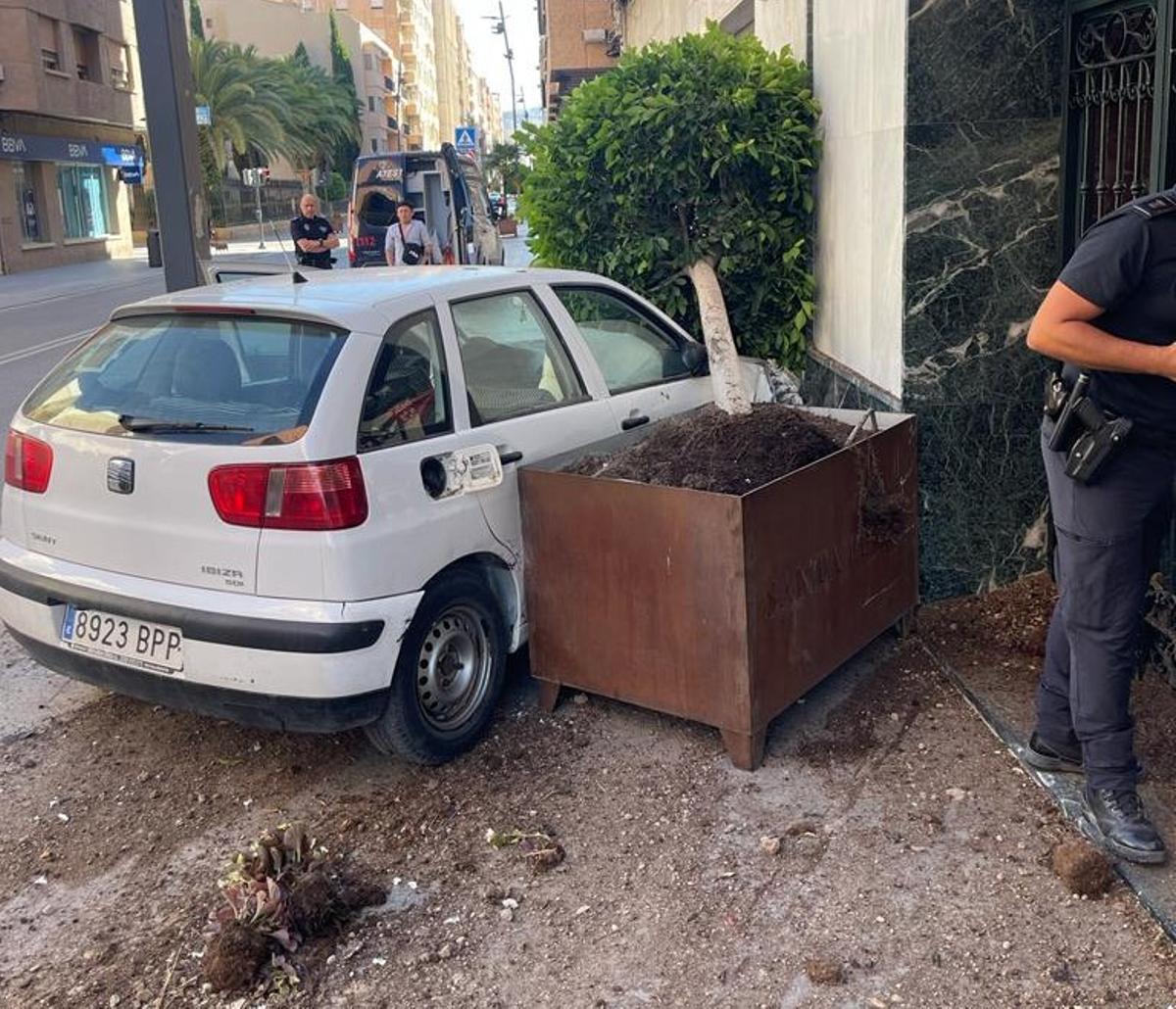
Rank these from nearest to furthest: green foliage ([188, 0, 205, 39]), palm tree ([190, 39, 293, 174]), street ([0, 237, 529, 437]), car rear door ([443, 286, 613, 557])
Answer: car rear door ([443, 286, 613, 557]) → street ([0, 237, 529, 437]) → palm tree ([190, 39, 293, 174]) → green foliage ([188, 0, 205, 39])

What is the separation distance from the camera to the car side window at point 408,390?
4.03m

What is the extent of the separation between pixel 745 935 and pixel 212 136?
1919 inches

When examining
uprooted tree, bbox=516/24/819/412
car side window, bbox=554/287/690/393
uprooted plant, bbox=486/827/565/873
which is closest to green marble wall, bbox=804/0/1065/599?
car side window, bbox=554/287/690/393

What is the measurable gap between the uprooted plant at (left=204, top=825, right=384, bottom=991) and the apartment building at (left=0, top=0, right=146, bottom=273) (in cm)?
3313

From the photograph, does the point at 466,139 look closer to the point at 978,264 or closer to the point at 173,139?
the point at 173,139

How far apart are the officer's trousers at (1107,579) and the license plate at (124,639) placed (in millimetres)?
2599

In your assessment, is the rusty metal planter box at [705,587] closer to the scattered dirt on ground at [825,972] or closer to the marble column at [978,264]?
the marble column at [978,264]

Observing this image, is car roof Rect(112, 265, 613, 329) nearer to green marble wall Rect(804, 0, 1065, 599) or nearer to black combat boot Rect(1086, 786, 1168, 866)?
green marble wall Rect(804, 0, 1065, 599)

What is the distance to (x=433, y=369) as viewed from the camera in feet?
14.2

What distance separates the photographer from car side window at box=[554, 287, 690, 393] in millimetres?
5186

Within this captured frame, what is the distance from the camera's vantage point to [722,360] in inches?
204

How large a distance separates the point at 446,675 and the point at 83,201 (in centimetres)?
4278

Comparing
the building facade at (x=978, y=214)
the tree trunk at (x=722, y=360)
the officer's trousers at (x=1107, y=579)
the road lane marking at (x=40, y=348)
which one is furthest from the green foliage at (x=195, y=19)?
the officer's trousers at (x=1107, y=579)

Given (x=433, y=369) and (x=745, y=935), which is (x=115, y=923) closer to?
(x=745, y=935)
